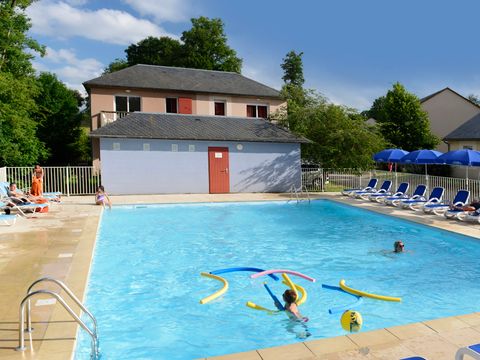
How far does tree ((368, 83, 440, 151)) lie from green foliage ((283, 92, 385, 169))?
38.2 ft

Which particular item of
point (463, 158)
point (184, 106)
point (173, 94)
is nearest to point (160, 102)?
point (173, 94)

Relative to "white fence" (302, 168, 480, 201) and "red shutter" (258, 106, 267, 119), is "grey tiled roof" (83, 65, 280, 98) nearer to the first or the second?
"red shutter" (258, 106, 267, 119)

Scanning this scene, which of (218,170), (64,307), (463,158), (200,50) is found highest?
(200,50)

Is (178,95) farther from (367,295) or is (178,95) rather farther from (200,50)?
(367,295)

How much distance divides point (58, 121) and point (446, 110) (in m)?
40.5

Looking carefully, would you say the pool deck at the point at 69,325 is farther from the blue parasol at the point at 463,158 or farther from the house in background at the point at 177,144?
the house in background at the point at 177,144

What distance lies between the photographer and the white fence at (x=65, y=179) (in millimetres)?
20391

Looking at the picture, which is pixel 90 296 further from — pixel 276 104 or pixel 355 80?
pixel 355 80

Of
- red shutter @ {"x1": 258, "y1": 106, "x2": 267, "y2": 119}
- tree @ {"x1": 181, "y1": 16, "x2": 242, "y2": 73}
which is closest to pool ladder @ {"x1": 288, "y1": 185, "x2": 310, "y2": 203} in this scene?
red shutter @ {"x1": 258, "y1": 106, "x2": 267, "y2": 119}

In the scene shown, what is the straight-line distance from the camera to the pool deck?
424cm

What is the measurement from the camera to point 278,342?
5715 mm

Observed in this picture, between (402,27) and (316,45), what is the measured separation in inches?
269

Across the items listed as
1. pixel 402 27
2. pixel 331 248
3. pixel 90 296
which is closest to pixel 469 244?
pixel 331 248

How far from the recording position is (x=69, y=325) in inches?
195
